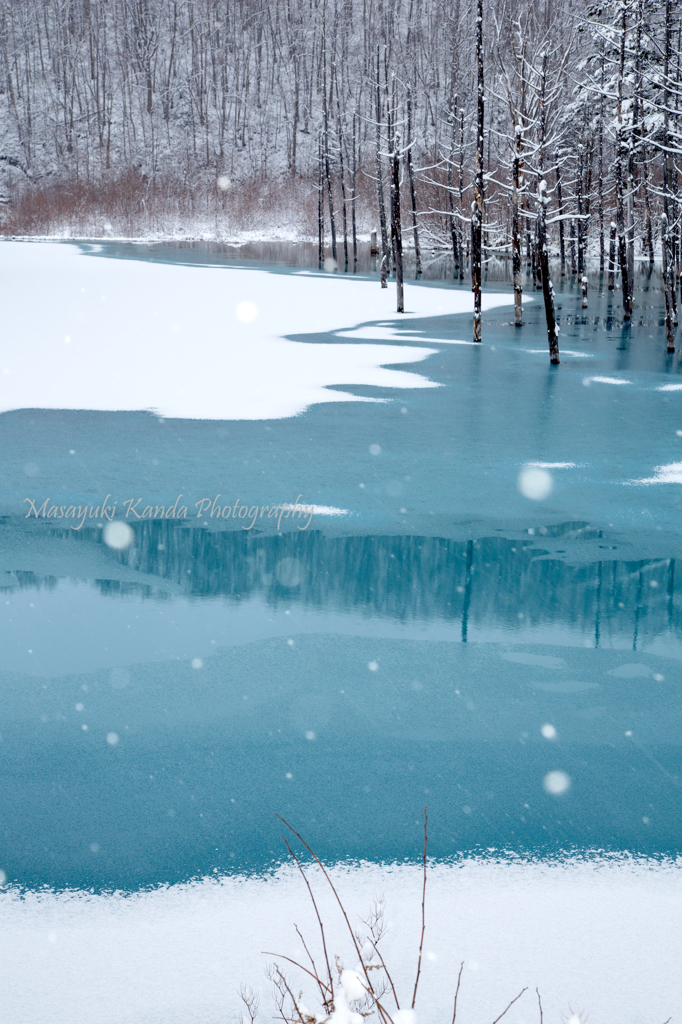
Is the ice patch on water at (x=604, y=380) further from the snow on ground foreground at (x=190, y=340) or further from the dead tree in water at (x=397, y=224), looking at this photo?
the dead tree in water at (x=397, y=224)

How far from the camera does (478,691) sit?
692 cm

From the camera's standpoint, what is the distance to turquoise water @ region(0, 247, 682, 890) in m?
5.40

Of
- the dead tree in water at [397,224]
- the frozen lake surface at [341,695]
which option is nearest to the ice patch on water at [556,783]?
the frozen lake surface at [341,695]

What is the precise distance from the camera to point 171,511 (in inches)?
429

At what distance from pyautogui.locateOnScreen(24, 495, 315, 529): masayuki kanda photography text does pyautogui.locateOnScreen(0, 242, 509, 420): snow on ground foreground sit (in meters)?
4.81

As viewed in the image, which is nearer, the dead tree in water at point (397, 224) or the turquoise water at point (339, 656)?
the turquoise water at point (339, 656)

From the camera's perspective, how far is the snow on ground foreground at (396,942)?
3992 millimetres

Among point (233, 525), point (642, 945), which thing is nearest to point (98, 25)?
point (233, 525)

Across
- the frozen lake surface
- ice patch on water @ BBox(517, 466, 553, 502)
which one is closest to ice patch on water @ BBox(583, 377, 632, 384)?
the frozen lake surface

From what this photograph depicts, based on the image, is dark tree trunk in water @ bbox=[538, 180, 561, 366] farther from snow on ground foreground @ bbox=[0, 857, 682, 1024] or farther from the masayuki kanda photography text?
snow on ground foreground @ bbox=[0, 857, 682, 1024]

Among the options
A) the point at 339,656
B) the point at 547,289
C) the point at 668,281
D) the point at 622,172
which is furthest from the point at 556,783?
the point at 622,172

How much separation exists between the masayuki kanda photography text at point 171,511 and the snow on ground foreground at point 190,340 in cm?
481

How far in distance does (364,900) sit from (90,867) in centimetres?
148

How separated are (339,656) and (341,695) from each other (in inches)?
24.9
